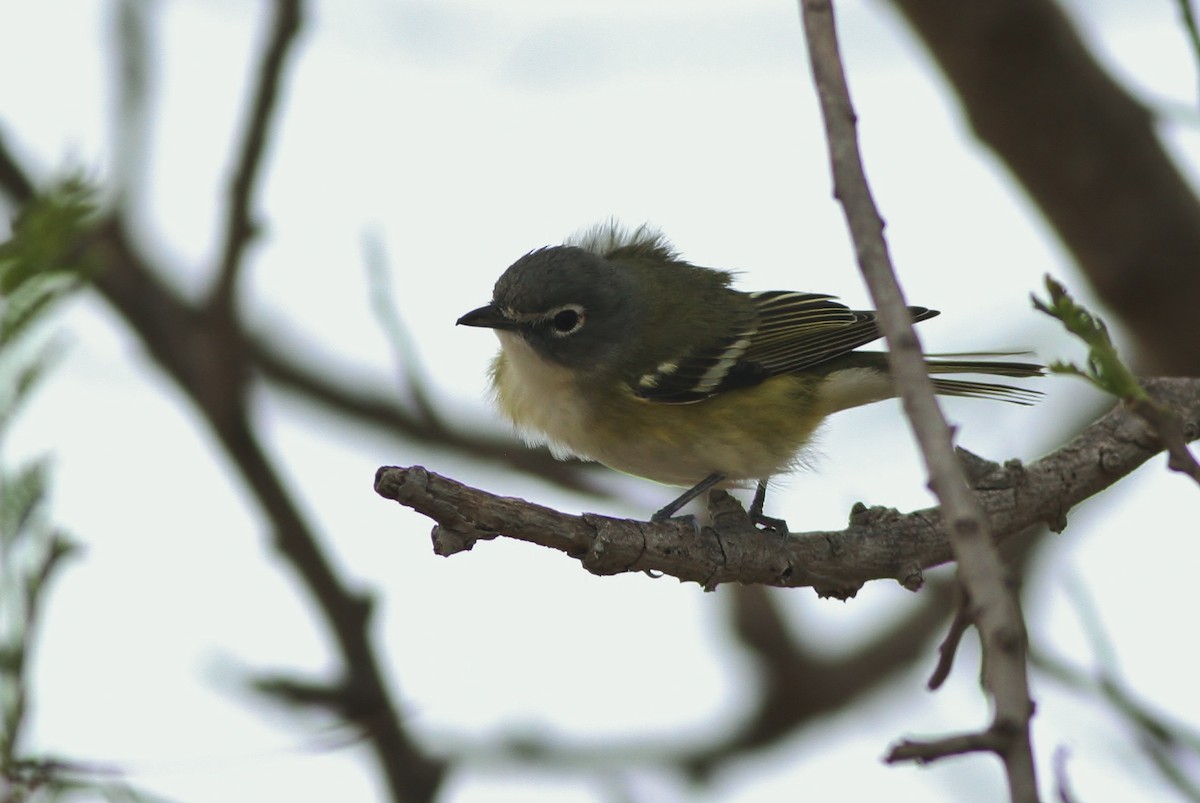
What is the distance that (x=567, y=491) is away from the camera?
18.9 ft

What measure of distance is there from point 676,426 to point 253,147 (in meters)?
1.80

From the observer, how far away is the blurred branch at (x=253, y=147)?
13.9 feet

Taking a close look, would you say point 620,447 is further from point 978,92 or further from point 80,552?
point 80,552

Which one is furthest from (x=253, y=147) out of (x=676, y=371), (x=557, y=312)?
(x=676, y=371)

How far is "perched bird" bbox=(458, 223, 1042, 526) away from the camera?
4.90 metres

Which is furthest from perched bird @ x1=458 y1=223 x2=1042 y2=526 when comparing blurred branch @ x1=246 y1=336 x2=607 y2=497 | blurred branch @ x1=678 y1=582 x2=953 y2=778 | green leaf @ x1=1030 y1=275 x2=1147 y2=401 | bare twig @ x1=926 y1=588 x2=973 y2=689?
bare twig @ x1=926 y1=588 x2=973 y2=689

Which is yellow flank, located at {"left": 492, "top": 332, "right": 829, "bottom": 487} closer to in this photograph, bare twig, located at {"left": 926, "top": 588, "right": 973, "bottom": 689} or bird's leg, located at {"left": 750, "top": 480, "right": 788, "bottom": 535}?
bird's leg, located at {"left": 750, "top": 480, "right": 788, "bottom": 535}

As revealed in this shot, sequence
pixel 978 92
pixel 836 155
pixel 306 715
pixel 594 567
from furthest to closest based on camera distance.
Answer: pixel 978 92
pixel 306 715
pixel 594 567
pixel 836 155

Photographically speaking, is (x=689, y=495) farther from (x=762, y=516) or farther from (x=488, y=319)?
(x=488, y=319)

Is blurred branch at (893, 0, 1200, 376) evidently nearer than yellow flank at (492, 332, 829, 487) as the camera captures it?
No

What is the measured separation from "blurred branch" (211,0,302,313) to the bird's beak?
0.86 m

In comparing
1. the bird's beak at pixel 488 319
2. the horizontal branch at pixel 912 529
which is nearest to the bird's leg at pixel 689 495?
the horizontal branch at pixel 912 529

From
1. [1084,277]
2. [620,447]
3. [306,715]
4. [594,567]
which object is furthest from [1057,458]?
[306,715]

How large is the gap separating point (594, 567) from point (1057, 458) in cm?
143
